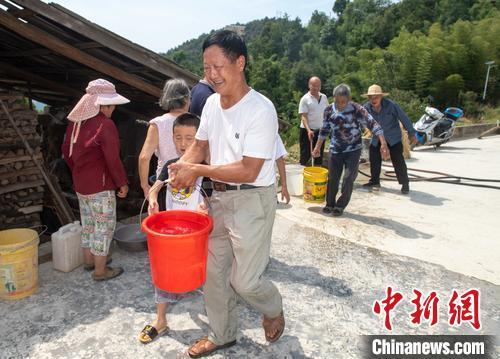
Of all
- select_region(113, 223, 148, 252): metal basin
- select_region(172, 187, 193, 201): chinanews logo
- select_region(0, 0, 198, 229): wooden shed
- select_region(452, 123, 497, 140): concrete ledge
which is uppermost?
select_region(0, 0, 198, 229): wooden shed

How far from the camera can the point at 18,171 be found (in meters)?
5.63

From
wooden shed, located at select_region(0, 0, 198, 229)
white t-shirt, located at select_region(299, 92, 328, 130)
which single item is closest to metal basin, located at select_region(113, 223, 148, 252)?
wooden shed, located at select_region(0, 0, 198, 229)

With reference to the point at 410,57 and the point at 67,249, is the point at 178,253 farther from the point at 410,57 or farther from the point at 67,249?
the point at 410,57

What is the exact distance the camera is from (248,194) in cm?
231

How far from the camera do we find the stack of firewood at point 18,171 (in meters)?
5.37

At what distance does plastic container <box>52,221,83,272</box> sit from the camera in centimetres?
365

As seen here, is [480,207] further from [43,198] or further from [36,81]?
[36,81]

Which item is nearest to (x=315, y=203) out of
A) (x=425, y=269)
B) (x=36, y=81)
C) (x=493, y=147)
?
(x=425, y=269)

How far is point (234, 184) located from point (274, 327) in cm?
111

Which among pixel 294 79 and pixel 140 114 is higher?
pixel 294 79

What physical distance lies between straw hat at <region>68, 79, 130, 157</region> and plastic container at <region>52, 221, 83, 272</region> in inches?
34.3

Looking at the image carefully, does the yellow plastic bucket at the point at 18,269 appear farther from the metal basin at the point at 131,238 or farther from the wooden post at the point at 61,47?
the wooden post at the point at 61,47

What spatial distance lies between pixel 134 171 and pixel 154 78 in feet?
10.8

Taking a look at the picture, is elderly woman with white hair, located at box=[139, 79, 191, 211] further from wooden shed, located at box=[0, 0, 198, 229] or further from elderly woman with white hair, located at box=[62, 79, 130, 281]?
wooden shed, located at box=[0, 0, 198, 229]
